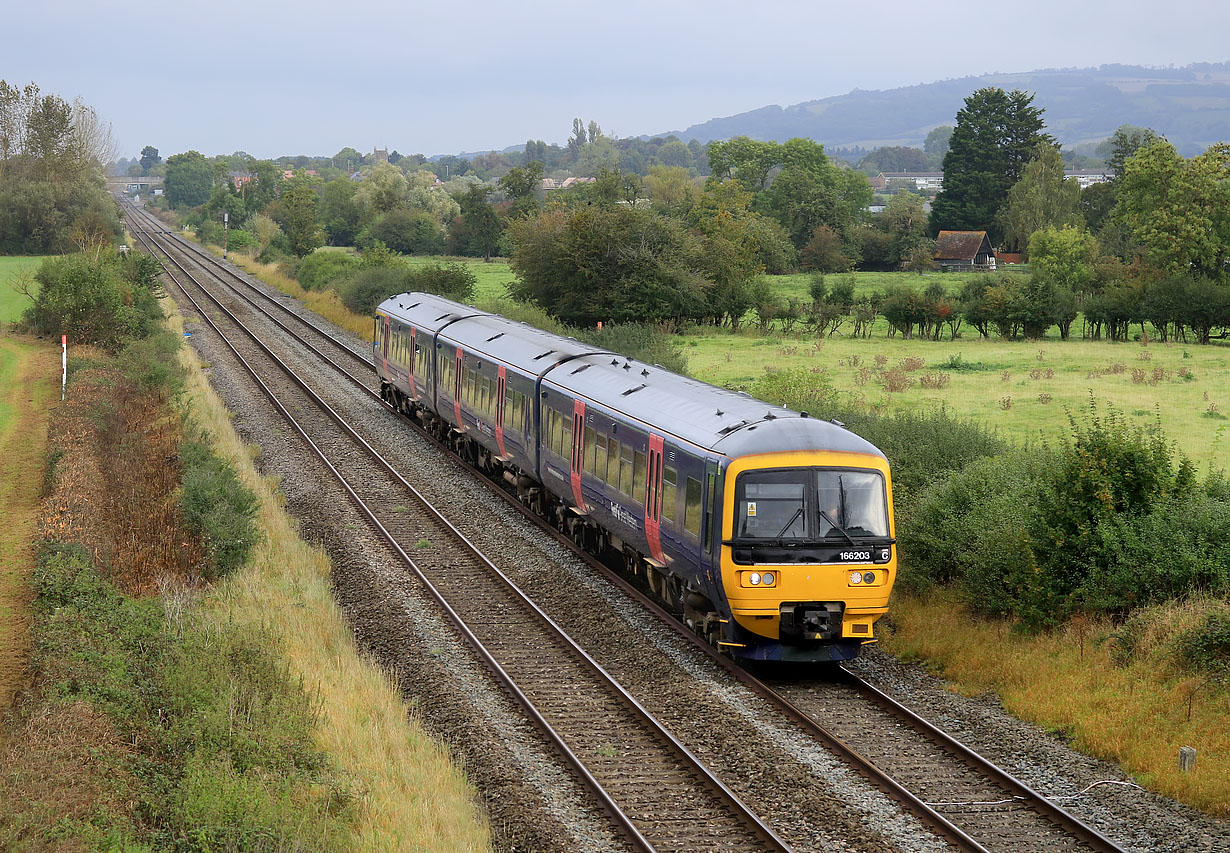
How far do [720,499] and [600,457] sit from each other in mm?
4463

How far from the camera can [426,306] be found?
32.2 metres

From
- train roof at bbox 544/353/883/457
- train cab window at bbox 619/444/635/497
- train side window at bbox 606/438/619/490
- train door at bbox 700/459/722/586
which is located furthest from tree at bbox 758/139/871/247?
train door at bbox 700/459/722/586

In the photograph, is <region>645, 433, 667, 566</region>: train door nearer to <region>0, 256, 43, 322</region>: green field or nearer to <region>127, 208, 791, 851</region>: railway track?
<region>127, 208, 791, 851</region>: railway track

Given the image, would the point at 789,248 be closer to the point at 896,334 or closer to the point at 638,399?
the point at 896,334

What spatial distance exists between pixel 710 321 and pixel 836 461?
46.5 meters

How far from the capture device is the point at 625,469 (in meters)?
17.0

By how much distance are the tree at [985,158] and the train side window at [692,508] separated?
348 ft

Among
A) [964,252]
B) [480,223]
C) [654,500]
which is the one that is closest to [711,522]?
[654,500]

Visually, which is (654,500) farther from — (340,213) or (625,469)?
(340,213)

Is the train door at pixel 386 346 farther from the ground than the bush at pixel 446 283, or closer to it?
closer to it

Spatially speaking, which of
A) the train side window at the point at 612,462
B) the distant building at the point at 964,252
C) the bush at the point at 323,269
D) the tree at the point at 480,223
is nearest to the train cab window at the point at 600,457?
the train side window at the point at 612,462

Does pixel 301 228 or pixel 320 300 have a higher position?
pixel 301 228

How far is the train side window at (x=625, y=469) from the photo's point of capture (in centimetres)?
1686

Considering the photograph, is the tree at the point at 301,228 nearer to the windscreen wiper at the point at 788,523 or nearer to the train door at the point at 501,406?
the train door at the point at 501,406
